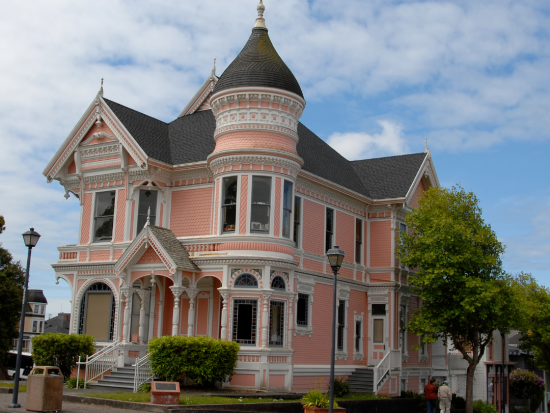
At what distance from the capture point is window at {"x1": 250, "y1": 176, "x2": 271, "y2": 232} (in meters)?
24.4

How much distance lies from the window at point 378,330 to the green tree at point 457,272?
79.2 inches

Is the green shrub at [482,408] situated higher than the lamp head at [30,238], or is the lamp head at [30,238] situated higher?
the lamp head at [30,238]

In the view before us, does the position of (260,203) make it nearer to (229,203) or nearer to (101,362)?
(229,203)

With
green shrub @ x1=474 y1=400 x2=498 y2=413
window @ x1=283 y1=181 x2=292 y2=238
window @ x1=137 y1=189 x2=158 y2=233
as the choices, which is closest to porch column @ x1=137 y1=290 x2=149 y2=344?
window @ x1=137 y1=189 x2=158 y2=233

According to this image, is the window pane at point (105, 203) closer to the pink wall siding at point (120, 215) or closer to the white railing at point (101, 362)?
the pink wall siding at point (120, 215)

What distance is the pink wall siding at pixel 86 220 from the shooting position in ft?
→ 93.9

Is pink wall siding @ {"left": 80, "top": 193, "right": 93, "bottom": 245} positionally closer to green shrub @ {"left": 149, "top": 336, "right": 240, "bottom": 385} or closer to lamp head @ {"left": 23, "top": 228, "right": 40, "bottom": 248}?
green shrub @ {"left": 149, "top": 336, "right": 240, "bottom": 385}

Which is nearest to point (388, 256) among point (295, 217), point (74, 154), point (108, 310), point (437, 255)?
point (437, 255)

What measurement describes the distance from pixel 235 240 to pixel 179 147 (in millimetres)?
6457

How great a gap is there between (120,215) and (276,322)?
8150mm

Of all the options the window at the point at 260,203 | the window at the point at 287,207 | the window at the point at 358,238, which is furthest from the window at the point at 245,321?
the window at the point at 358,238

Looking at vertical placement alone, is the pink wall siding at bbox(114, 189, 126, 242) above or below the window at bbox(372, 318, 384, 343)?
above

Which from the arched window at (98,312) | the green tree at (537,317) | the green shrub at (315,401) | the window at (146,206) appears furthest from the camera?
the green tree at (537,317)

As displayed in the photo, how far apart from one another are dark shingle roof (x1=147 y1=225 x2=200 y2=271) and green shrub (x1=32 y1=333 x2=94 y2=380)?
4.79 metres
